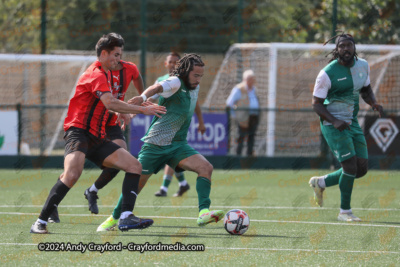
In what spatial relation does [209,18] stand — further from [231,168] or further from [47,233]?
[47,233]

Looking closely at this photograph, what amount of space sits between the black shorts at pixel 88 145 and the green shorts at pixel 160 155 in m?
0.44

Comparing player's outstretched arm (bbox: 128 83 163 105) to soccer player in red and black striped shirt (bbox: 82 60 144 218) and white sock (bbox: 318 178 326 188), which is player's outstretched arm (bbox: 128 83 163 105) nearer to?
soccer player in red and black striped shirt (bbox: 82 60 144 218)

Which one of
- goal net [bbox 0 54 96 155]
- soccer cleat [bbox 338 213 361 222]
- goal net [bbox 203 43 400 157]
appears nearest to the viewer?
soccer cleat [bbox 338 213 361 222]

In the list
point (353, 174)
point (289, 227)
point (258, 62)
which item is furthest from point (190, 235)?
point (258, 62)

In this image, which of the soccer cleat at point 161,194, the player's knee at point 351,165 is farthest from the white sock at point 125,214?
the soccer cleat at point 161,194

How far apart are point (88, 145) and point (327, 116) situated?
2.78 m

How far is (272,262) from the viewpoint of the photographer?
589 cm

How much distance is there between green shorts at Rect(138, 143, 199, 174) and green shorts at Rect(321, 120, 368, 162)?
70.9 inches

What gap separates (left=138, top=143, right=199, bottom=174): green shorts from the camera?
25.3ft

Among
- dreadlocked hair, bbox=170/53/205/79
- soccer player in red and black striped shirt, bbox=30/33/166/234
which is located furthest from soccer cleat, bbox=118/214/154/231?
dreadlocked hair, bbox=170/53/205/79

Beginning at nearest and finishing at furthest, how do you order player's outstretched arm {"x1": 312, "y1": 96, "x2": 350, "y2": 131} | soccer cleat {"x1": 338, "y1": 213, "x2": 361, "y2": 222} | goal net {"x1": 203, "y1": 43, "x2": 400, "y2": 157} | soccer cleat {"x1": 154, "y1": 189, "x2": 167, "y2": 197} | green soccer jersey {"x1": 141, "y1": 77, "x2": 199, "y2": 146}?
green soccer jersey {"x1": 141, "y1": 77, "x2": 199, "y2": 146}, player's outstretched arm {"x1": 312, "y1": 96, "x2": 350, "y2": 131}, soccer cleat {"x1": 338, "y1": 213, "x2": 361, "y2": 222}, soccer cleat {"x1": 154, "y1": 189, "x2": 167, "y2": 197}, goal net {"x1": 203, "y1": 43, "x2": 400, "y2": 157}

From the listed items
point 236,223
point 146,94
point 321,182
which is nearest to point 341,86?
point 321,182

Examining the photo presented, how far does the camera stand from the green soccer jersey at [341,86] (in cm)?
855

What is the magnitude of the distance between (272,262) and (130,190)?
188 cm
